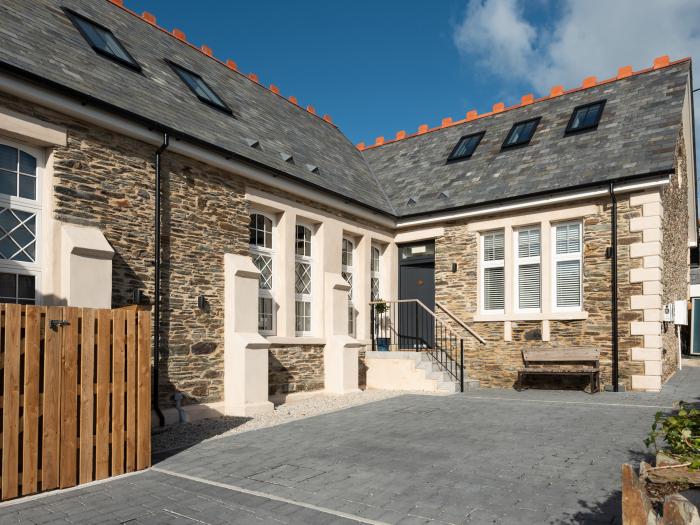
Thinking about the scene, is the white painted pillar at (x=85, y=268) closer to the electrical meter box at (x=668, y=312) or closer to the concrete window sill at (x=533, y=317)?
the concrete window sill at (x=533, y=317)

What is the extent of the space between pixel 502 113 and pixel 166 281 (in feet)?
36.0

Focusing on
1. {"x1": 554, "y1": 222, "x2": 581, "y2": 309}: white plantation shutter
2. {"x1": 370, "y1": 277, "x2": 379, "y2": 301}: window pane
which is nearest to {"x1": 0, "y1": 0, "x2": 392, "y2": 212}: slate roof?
{"x1": 370, "y1": 277, "x2": 379, "y2": 301}: window pane

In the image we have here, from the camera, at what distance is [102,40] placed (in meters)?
9.76

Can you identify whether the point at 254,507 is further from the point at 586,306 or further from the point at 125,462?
the point at 586,306

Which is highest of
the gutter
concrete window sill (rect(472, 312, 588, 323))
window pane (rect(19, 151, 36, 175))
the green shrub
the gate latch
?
the gutter

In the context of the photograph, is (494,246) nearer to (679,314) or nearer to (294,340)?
(679,314)

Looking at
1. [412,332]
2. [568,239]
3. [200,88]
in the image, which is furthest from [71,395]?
[568,239]

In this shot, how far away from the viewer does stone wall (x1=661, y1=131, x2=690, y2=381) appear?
39.3 ft

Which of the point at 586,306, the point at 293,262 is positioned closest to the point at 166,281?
the point at 293,262

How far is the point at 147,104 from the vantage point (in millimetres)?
8828

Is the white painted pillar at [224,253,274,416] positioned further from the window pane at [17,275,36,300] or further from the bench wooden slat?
the bench wooden slat

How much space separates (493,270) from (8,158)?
31.4 ft

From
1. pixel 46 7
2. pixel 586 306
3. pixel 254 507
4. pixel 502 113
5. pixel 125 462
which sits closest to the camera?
pixel 254 507

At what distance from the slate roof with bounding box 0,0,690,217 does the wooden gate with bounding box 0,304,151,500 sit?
3.43 metres
